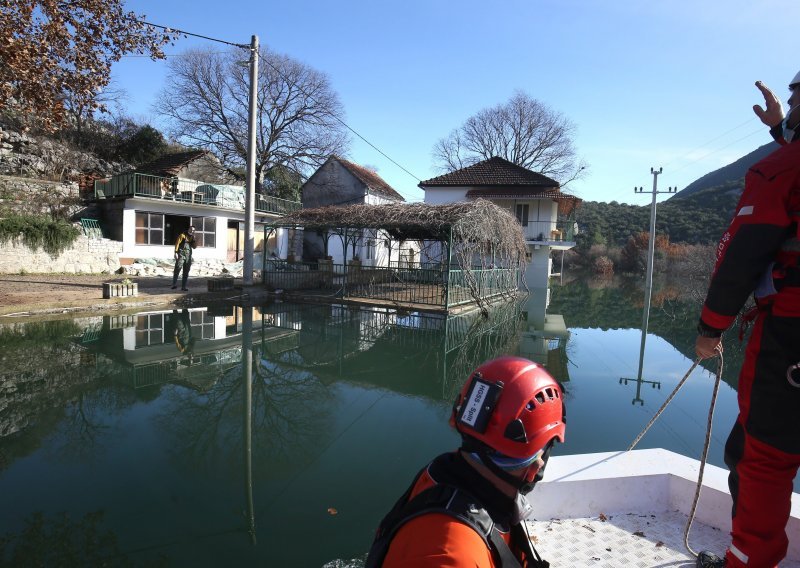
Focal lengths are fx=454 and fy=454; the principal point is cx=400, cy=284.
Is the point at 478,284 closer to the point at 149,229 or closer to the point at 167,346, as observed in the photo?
the point at 167,346

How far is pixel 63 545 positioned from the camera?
2752 mm

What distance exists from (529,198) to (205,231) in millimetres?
17291

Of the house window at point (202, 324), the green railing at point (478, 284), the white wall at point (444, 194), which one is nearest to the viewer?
the house window at point (202, 324)

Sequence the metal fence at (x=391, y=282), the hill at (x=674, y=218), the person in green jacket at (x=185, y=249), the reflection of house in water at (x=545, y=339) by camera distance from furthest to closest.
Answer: the hill at (x=674, y=218) < the metal fence at (x=391, y=282) < the person in green jacket at (x=185, y=249) < the reflection of house in water at (x=545, y=339)

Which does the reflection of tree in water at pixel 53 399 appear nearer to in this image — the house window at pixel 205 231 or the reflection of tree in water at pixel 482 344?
the reflection of tree in water at pixel 482 344

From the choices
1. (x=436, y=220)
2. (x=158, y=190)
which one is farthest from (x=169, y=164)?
(x=436, y=220)

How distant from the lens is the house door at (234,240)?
25.0m

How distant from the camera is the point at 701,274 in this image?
25.8m

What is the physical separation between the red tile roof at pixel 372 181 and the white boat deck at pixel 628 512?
27.4 meters

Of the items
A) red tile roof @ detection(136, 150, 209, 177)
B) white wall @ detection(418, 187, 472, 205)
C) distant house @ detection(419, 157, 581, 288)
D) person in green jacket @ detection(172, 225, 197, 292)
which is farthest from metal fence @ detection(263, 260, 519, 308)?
red tile roof @ detection(136, 150, 209, 177)

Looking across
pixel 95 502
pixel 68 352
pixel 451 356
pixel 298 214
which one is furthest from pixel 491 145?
pixel 95 502

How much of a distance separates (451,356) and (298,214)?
9307 millimetres

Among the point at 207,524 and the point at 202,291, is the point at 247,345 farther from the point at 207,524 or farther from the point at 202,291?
the point at 202,291

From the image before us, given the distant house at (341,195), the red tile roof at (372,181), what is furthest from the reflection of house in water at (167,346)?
the red tile roof at (372,181)
